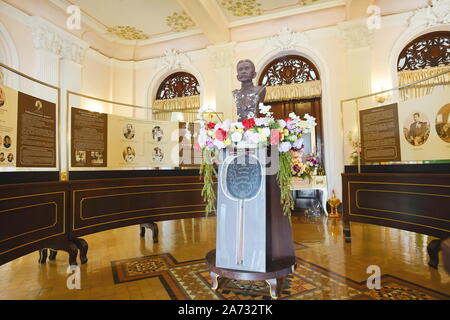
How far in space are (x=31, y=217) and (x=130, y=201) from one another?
1.24 meters

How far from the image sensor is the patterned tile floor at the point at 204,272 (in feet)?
7.28

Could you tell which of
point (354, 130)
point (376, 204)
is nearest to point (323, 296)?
point (376, 204)

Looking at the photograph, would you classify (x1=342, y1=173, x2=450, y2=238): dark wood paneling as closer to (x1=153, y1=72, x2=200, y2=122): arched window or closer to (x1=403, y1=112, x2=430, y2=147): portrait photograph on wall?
(x1=403, y1=112, x2=430, y2=147): portrait photograph on wall

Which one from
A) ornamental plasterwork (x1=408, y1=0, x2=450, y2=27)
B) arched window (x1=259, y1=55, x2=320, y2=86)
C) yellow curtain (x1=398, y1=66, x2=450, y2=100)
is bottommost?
yellow curtain (x1=398, y1=66, x2=450, y2=100)

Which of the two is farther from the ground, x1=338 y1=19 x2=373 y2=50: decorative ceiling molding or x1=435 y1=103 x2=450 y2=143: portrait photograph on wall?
x1=338 y1=19 x2=373 y2=50: decorative ceiling molding

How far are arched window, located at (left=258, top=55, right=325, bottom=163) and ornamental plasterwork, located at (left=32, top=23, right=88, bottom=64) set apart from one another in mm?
4541

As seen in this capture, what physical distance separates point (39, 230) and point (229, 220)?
5.98 ft

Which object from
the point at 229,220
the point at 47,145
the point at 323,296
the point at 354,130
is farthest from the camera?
the point at 354,130

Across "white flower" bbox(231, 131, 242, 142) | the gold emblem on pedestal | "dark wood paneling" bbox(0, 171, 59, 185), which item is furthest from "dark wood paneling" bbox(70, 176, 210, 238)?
the gold emblem on pedestal

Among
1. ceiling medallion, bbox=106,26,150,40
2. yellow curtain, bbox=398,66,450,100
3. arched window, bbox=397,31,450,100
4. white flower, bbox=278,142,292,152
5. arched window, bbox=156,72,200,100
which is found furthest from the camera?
arched window, bbox=156,72,200,100

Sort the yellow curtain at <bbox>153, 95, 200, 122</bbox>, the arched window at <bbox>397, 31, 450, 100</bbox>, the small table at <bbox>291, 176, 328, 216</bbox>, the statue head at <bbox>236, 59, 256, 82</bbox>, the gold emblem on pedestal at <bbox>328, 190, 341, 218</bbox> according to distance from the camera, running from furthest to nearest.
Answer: the yellow curtain at <bbox>153, 95, 200, 122</bbox> < the small table at <bbox>291, 176, 328, 216</bbox> < the gold emblem on pedestal at <bbox>328, 190, 341, 218</bbox> < the arched window at <bbox>397, 31, 450, 100</bbox> < the statue head at <bbox>236, 59, 256, 82</bbox>

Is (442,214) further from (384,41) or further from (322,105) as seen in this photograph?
(384,41)

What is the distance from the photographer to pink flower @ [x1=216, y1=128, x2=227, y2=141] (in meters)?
2.29

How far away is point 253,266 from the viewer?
7.20ft
